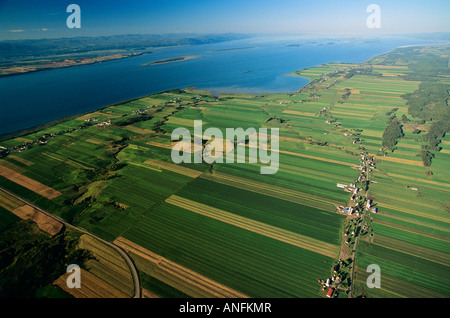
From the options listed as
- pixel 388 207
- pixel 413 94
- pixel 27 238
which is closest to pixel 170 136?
pixel 27 238

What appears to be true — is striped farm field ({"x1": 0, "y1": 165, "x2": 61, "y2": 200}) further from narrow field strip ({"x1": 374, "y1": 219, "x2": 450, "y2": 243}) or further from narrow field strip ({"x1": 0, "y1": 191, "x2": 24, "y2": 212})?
narrow field strip ({"x1": 374, "y1": 219, "x2": 450, "y2": 243})

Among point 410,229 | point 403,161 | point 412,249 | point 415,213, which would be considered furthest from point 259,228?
point 403,161

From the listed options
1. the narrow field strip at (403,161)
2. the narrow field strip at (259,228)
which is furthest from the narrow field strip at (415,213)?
the narrow field strip at (403,161)

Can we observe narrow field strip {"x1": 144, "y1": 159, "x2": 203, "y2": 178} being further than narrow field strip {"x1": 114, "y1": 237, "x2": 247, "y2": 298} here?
Yes

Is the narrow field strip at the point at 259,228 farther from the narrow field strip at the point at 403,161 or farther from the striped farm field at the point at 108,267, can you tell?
the narrow field strip at the point at 403,161

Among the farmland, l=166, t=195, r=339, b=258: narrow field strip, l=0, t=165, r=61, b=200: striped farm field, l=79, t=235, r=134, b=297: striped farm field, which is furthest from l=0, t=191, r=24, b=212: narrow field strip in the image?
l=166, t=195, r=339, b=258: narrow field strip
